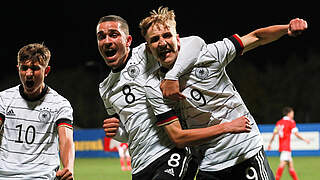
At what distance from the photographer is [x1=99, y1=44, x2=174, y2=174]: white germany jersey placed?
18.3ft

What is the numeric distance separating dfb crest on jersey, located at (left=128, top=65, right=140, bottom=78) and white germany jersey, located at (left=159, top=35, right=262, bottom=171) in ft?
2.19

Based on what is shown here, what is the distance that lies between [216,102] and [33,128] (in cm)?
174

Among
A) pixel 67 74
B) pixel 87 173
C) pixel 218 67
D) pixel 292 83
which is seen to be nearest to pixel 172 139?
pixel 218 67

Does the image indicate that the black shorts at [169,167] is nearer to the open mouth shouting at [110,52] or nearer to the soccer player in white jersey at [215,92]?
the soccer player in white jersey at [215,92]

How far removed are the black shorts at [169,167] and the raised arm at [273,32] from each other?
3.96ft

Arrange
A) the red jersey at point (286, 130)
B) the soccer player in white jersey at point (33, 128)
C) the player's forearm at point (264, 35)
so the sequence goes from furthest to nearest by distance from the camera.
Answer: the red jersey at point (286, 130) → the soccer player in white jersey at point (33, 128) → the player's forearm at point (264, 35)

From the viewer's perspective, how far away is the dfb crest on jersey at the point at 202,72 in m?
5.12

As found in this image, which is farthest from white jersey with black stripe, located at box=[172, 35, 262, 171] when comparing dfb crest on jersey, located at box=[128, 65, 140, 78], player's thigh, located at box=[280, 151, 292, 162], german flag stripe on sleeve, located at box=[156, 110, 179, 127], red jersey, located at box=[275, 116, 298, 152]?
red jersey, located at box=[275, 116, 298, 152]

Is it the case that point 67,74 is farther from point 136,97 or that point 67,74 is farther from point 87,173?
point 136,97

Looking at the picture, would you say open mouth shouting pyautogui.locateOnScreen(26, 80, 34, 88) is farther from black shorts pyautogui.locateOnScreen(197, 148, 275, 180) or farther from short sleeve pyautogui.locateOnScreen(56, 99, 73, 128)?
black shorts pyautogui.locateOnScreen(197, 148, 275, 180)

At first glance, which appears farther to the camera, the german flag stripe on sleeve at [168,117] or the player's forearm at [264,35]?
the german flag stripe on sleeve at [168,117]

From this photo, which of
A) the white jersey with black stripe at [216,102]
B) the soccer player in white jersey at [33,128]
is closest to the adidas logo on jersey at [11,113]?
Result: the soccer player in white jersey at [33,128]

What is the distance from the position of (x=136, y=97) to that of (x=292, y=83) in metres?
38.4

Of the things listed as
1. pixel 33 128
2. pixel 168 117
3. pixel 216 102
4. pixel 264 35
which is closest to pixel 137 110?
pixel 168 117
